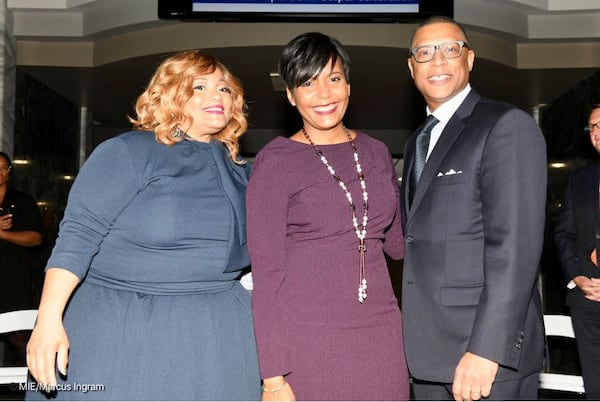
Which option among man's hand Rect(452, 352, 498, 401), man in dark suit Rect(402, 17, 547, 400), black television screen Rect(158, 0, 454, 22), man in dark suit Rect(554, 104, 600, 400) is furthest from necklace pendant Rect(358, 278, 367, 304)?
black television screen Rect(158, 0, 454, 22)

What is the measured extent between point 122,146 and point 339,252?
28.7 inches

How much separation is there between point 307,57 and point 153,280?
0.83 m

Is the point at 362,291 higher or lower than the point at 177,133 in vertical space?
lower

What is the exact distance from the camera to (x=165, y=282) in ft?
6.55

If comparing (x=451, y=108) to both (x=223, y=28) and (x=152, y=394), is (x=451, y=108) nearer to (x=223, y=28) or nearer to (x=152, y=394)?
(x=152, y=394)

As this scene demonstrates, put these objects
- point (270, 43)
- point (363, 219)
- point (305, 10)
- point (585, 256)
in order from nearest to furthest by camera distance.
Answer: point (363, 219)
point (585, 256)
point (305, 10)
point (270, 43)

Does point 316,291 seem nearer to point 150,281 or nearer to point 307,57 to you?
point 150,281

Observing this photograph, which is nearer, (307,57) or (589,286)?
(307,57)

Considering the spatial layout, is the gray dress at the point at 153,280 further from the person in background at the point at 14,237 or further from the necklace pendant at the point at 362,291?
the person in background at the point at 14,237

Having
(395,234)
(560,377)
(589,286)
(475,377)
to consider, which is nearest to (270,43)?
(589,286)

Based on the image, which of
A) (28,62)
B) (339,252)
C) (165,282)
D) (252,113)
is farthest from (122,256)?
(252,113)

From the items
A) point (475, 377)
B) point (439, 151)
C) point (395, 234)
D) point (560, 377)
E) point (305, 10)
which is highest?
point (305, 10)

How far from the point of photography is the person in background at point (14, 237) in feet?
16.7

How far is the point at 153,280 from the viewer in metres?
1.99
